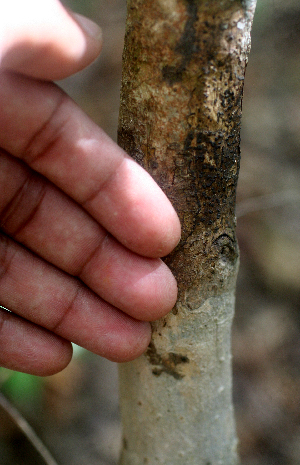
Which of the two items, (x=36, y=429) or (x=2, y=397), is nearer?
(x=2, y=397)

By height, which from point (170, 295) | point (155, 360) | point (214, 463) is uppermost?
point (170, 295)

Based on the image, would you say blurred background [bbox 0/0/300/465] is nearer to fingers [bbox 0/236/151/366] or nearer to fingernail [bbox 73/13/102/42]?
fingers [bbox 0/236/151/366]

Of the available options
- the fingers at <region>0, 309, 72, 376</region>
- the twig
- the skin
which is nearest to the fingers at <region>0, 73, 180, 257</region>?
the skin

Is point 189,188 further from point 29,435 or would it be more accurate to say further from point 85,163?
point 29,435

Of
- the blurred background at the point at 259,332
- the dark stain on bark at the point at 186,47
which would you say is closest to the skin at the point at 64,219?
the dark stain on bark at the point at 186,47

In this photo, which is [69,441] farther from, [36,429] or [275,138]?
[275,138]

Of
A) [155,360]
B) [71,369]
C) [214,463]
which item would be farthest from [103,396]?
[155,360]
